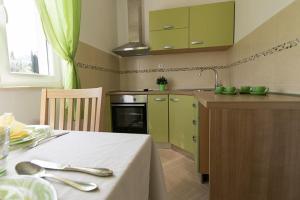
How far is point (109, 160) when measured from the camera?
0.55m

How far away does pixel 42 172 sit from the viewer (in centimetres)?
47

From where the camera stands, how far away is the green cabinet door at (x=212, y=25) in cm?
252

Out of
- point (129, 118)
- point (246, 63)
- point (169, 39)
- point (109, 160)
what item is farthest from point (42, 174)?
point (169, 39)

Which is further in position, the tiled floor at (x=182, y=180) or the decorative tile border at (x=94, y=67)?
the decorative tile border at (x=94, y=67)

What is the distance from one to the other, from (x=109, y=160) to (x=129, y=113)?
2169 millimetres

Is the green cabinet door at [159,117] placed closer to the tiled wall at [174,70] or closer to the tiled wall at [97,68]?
the tiled wall at [174,70]

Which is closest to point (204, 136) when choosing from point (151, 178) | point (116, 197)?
point (151, 178)

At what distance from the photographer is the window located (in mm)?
1334

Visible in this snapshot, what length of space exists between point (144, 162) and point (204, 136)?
118 centimetres

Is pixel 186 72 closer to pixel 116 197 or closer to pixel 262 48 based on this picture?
pixel 262 48

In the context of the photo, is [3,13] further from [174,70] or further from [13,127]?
[174,70]

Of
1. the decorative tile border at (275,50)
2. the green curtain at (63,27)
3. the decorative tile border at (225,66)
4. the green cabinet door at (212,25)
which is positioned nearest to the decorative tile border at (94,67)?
the decorative tile border at (225,66)

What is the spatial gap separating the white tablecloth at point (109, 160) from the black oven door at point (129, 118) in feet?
6.07

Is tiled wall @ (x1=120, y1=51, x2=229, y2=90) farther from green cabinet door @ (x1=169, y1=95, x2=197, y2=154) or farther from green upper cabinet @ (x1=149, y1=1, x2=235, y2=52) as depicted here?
green cabinet door @ (x1=169, y1=95, x2=197, y2=154)
